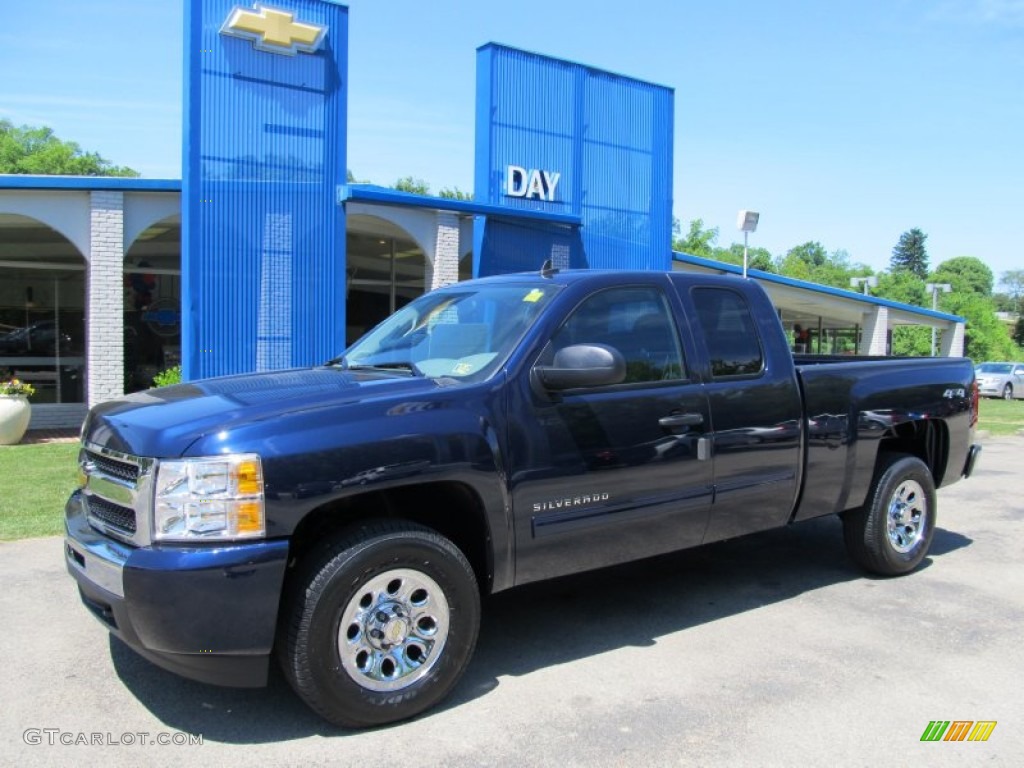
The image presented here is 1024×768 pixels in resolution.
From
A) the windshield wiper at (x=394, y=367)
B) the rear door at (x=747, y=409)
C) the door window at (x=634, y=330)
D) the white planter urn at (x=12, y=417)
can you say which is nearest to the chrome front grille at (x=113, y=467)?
the windshield wiper at (x=394, y=367)

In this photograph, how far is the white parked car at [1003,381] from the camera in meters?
31.3

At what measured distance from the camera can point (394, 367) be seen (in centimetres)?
450

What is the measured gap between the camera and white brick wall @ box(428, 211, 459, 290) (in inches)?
583

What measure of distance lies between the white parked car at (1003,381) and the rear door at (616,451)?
30.9 metres

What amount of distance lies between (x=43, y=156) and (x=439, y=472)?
61.9 meters

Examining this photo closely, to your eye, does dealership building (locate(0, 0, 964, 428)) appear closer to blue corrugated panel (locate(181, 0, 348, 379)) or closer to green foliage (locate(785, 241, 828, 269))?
blue corrugated panel (locate(181, 0, 348, 379))

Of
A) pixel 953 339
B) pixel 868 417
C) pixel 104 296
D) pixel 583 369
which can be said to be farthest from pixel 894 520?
pixel 953 339

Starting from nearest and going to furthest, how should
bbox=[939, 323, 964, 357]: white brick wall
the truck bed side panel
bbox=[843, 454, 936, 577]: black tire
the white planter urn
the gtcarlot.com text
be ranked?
the gtcarlot.com text, the truck bed side panel, bbox=[843, 454, 936, 577]: black tire, the white planter urn, bbox=[939, 323, 964, 357]: white brick wall

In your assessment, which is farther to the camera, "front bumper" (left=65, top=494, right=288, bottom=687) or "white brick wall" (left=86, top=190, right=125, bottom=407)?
"white brick wall" (left=86, top=190, right=125, bottom=407)

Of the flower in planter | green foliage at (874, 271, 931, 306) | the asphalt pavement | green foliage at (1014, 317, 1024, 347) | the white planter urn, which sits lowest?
the asphalt pavement

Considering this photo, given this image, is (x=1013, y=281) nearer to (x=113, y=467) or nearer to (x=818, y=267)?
(x=818, y=267)

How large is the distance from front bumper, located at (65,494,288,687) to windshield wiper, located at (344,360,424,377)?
127cm

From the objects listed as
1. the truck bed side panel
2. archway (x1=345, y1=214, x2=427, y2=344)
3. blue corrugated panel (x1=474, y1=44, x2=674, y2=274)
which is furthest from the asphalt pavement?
archway (x1=345, y1=214, x2=427, y2=344)

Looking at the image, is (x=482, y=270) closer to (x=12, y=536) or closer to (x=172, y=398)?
(x=12, y=536)
